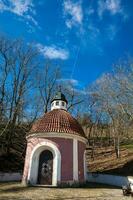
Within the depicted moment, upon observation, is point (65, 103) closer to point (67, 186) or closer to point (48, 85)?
point (67, 186)

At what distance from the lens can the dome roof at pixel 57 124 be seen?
1970 centimetres

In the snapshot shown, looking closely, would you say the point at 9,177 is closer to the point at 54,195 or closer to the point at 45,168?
the point at 45,168

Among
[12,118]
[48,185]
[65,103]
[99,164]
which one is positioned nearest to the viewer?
[48,185]

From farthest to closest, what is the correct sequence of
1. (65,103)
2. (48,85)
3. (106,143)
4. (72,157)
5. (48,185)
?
(106,143) → (48,85) → (65,103) → (72,157) → (48,185)

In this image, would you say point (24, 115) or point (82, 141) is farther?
point (24, 115)

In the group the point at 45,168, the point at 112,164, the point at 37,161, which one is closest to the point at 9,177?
the point at 37,161

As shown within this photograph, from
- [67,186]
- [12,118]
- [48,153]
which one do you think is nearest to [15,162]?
[12,118]

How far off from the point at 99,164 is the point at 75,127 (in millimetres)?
11983

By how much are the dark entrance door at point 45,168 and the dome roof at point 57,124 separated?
1.93 m

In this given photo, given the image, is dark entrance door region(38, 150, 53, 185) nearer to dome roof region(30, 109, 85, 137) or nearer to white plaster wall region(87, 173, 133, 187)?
dome roof region(30, 109, 85, 137)

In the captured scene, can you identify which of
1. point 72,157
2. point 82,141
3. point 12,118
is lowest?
point 72,157

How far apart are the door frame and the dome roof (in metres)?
1.12

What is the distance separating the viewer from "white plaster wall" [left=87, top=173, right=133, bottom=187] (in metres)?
20.8

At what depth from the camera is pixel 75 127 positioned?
69.2 ft
